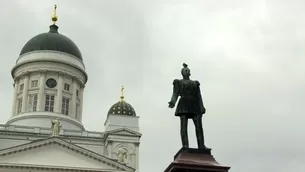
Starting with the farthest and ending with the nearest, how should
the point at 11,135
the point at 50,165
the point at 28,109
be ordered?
1. the point at 28,109
2. the point at 11,135
3. the point at 50,165

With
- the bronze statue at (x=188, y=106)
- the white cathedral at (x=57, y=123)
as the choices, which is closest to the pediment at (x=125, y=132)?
the white cathedral at (x=57, y=123)

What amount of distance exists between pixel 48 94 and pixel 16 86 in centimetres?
486

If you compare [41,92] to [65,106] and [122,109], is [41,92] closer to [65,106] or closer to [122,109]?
[65,106]

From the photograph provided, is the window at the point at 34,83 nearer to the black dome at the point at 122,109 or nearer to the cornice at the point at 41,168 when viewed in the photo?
the black dome at the point at 122,109

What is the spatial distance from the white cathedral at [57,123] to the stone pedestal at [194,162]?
45533mm

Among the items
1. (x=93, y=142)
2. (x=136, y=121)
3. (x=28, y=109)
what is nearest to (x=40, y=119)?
(x=28, y=109)

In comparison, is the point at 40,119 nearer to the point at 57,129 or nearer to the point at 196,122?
the point at 57,129

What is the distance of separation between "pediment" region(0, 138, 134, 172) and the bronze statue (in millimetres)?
45078

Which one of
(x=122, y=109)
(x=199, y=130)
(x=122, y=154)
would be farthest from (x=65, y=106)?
(x=199, y=130)

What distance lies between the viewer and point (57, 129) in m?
56.5

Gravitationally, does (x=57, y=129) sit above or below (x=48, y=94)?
below

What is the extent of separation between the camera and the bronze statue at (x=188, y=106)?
38.7 ft

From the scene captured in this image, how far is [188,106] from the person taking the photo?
Result: 11.8m

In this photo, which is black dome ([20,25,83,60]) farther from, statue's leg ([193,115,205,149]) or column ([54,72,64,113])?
statue's leg ([193,115,205,149])
